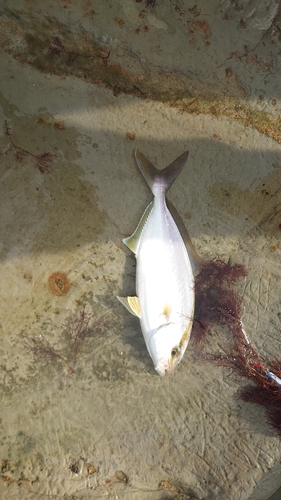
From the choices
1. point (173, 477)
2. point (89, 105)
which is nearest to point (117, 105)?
point (89, 105)

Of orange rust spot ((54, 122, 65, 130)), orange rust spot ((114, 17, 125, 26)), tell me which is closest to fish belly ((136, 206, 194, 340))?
orange rust spot ((54, 122, 65, 130))

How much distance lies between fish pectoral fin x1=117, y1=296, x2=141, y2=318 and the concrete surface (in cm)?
28

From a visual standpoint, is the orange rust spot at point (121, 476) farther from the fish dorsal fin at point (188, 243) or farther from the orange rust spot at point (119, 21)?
the orange rust spot at point (119, 21)

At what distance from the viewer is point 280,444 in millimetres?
4102

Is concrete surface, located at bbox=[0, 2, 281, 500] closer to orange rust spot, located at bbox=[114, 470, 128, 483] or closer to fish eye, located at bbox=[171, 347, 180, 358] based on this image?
orange rust spot, located at bbox=[114, 470, 128, 483]

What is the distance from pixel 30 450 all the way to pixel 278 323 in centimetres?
321

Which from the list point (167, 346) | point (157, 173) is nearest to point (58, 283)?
point (167, 346)

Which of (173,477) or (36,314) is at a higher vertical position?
(36,314)

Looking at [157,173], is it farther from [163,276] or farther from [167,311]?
[167,311]

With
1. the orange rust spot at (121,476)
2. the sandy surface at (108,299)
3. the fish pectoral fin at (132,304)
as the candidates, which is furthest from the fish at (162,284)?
the orange rust spot at (121,476)

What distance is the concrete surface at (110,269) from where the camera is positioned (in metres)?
4.05

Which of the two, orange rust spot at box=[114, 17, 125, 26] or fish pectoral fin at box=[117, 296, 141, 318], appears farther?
orange rust spot at box=[114, 17, 125, 26]

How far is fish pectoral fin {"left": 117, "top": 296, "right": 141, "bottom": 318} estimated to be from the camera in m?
4.04

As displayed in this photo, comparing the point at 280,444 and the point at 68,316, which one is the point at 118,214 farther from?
the point at 280,444
